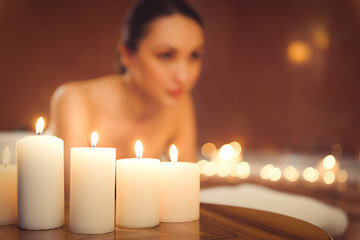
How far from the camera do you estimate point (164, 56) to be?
1761 millimetres

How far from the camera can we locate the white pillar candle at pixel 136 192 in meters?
0.52

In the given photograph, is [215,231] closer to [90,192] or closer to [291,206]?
[90,192]

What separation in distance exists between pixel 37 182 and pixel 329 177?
1.78 meters

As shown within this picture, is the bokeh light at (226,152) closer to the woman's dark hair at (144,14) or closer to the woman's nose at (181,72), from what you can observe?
the woman's nose at (181,72)

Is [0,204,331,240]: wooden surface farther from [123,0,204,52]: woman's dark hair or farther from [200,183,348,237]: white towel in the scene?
[123,0,204,52]: woman's dark hair

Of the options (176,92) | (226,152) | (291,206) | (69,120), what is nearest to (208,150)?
(226,152)

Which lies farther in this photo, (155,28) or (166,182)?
(155,28)

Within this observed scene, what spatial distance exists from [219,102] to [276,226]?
1.66 metres

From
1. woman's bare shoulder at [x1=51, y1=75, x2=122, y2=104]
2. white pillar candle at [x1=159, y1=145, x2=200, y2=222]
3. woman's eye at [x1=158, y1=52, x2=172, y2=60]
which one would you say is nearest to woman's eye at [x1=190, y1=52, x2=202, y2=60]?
woman's eye at [x1=158, y1=52, x2=172, y2=60]

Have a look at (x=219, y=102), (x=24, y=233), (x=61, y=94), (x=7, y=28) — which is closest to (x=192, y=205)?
(x=24, y=233)

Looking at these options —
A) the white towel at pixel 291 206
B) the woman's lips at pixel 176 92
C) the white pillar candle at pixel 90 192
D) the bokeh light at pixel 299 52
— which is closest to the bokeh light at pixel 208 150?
the woman's lips at pixel 176 92

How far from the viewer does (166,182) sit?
58cm

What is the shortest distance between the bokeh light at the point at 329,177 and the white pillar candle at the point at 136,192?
167cm

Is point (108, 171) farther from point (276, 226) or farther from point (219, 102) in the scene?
point (219, 102)
